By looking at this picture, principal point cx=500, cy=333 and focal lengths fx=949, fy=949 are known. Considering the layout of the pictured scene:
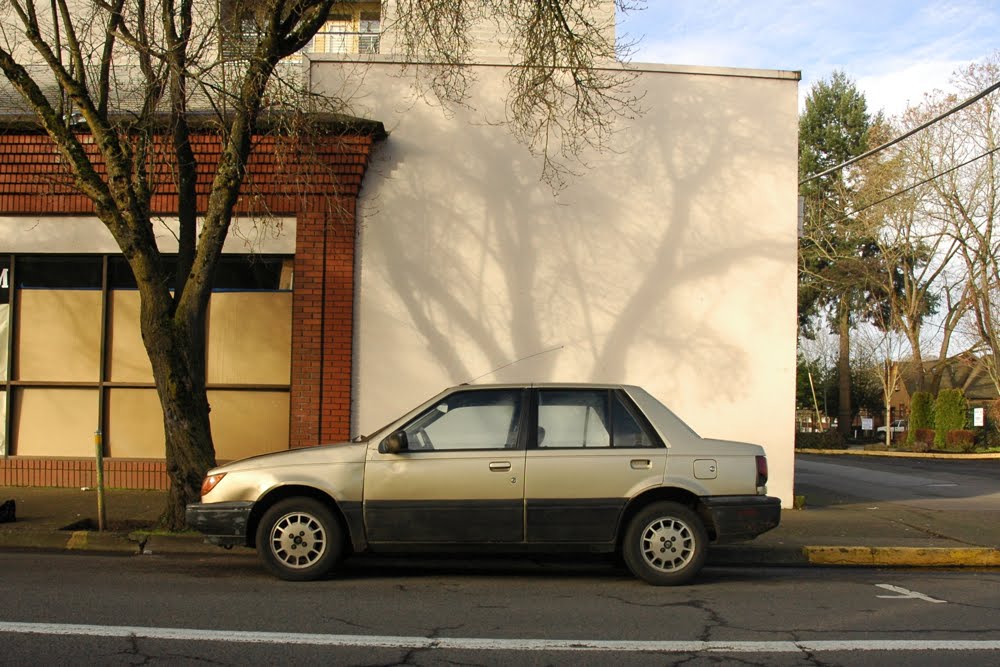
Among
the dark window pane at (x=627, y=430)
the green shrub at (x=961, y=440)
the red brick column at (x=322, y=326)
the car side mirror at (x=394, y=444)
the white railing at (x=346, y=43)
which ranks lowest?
the green shrub at (x=961, y=440)

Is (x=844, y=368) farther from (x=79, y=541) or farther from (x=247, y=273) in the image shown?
(x=79, y=541)

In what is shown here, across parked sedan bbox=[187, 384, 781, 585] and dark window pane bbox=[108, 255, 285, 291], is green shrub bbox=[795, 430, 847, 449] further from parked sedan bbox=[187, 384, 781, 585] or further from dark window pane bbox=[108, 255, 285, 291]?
parked sedan bbox=[187, 384, 781, 585]

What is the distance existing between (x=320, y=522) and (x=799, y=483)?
1170 cm

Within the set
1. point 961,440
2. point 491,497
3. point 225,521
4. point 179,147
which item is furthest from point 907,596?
point 961,440

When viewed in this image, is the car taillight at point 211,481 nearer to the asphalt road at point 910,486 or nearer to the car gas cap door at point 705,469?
the car gas cap door at point 705,469

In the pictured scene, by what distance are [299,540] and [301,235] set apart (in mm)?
5699

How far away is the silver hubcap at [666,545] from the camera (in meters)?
7.45

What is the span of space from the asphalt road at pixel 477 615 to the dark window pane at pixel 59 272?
5.08 metres

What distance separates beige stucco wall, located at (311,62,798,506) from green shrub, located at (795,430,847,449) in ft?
103

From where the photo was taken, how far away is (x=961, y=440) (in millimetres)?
37688

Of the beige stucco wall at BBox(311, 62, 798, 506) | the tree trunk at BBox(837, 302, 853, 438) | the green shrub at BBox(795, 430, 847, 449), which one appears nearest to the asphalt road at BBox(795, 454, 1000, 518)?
the beige stucco wall at BBox(311, 62, 798, 506)

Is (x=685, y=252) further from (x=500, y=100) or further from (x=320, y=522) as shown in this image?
(x=320, y=522)

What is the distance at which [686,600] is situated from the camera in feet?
23.1

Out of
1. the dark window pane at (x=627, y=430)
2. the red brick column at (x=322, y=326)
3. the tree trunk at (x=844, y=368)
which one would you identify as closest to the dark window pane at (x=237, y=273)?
the red brick column at (x=322, y=326)
